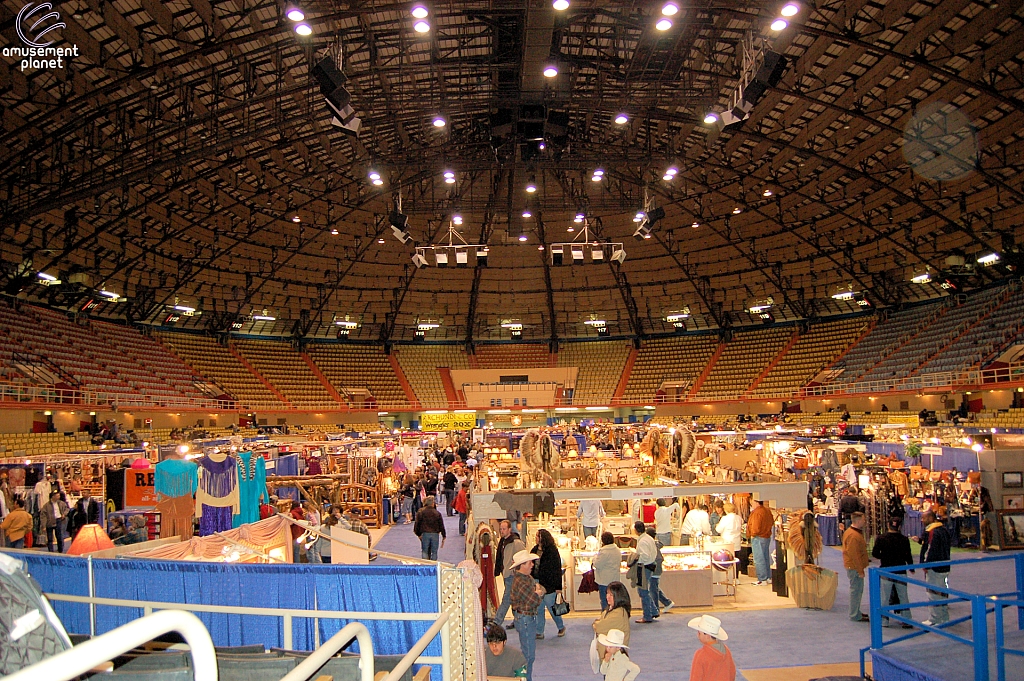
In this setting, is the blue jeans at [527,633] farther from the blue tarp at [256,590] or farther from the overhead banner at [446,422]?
the overhead banner at [446,422]

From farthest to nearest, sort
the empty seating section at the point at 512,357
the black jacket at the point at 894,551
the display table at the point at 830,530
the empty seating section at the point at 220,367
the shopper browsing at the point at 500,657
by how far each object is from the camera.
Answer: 1. the empty seating section at the point at 512,357
2. the empty seating section at the point at 220,367
3. the display table at the point at 830,530
4. the black jacket at the point at 894,551
5. the shopper browsing at the point at 500,657

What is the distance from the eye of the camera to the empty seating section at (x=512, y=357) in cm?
4347

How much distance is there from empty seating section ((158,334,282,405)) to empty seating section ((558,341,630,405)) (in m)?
17.1

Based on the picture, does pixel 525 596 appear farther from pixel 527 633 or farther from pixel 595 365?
pixel 595 365

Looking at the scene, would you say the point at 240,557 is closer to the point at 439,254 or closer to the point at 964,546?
the point at 964,546

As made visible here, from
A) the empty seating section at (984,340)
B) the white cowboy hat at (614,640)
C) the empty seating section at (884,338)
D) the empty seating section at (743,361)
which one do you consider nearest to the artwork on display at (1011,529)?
the white cowboy hat at (614,640)

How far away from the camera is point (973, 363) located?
2653 centimetres

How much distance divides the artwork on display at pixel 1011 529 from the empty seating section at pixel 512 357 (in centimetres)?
3092

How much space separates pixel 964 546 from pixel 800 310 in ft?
88.8

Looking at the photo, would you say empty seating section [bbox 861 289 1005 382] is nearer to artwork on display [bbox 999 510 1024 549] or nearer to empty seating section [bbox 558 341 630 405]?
empty seating section [bbox 558 341 630 405]

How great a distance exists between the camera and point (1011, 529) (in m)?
13.4

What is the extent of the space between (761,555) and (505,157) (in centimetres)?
1555

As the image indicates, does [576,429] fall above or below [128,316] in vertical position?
below

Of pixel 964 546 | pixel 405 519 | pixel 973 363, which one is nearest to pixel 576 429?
pixel 405 519
